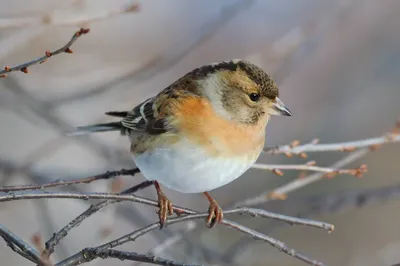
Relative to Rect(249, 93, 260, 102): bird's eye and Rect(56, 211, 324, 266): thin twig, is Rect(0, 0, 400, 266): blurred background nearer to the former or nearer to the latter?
Rect(249, 93, 260, 102): bird's eye

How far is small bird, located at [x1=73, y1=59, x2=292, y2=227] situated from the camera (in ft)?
7.70

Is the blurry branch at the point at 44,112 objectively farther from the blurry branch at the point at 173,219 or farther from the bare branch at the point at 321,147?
the blurry branch at the point at 173,219

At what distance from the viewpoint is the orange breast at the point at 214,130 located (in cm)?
237

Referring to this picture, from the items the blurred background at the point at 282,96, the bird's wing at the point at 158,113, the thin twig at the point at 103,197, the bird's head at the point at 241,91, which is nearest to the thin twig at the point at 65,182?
the thin twig at the point at 103,197

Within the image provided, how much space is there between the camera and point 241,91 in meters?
2.50

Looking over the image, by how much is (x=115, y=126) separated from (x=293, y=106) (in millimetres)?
4500

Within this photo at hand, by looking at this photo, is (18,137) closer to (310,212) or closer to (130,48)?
(130,48)

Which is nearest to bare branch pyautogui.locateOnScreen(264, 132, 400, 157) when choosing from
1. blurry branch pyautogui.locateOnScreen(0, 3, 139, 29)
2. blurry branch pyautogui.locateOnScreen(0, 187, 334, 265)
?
blurry branch pyautogui.locateOnScreen(0, 187, 334, 265)

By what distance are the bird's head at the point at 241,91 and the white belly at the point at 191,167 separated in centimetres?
20

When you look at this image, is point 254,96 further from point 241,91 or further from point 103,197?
point 103,197

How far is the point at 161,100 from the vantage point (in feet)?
8.72

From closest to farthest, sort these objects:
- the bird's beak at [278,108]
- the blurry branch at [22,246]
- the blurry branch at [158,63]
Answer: the blurry branch at [22,246] < the bird's beak at [278,108] < the blurry branch at [158,63]

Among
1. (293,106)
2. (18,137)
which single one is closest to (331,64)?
(293,106)

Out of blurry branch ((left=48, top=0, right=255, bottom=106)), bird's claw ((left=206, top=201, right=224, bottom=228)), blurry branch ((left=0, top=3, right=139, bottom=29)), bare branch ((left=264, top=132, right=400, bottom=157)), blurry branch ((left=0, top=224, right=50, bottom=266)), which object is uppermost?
blurry branch ((left=48, top=0, right=255, bottom=106))
